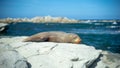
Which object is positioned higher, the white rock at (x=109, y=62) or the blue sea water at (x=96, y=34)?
the white rock at (x=109, y=62)

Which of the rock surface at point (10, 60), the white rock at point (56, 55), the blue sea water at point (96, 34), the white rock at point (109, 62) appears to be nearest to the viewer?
the rock surface at point (10, 60)

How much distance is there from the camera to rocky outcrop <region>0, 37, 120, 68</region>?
4.55 meters

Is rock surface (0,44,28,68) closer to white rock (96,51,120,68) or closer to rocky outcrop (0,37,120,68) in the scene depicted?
rocky outcrop (0,37,120,68)

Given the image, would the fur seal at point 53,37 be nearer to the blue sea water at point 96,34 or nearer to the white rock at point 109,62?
the white rock at point 109,62

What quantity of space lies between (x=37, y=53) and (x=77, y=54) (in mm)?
1017

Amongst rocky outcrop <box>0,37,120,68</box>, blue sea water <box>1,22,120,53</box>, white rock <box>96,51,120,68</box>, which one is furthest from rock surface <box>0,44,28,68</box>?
blue sea water <box>1,22,120,53</box>

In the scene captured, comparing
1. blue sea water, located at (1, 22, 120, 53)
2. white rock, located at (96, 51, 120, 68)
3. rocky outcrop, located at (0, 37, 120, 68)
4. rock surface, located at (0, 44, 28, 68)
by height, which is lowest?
blue sea water, located at (1, 22, 120, 53)

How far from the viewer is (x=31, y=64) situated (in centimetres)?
439

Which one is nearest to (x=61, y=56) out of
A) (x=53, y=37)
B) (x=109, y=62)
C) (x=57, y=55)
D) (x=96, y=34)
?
(x=57, y=55)

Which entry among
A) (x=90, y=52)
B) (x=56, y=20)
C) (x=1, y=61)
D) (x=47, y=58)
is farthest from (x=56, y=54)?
(x=56, y=20)

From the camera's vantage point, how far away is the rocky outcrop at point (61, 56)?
455 cm

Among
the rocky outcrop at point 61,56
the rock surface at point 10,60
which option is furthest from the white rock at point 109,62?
the rock surface at point 10,60

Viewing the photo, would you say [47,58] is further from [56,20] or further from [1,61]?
[56,20]

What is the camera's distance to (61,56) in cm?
485
